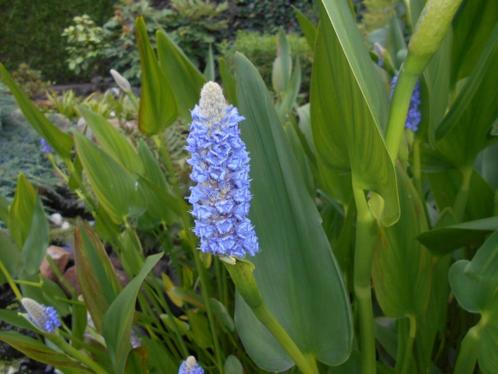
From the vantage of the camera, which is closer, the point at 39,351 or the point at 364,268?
the point at 364,268

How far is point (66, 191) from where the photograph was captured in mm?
2475

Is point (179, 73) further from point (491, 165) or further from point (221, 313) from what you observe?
point (491, 165)

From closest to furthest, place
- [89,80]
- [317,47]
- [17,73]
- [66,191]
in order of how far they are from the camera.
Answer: [317,47], [66,191], [17,73], [89,80]

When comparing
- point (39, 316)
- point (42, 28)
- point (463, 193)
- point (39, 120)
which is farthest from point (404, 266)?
point (42, 28)

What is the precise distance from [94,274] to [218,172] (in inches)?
17.4

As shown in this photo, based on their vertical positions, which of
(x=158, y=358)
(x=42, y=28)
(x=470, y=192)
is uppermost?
(x=470, y=192)

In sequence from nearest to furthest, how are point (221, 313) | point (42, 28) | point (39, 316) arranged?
point (39, 316)
point (221, 313)
point (42, 28)

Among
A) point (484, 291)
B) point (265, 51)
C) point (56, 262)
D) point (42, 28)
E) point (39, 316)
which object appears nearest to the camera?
point (484, 291)

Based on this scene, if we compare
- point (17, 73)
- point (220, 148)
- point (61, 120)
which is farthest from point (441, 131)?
point (17, 73)

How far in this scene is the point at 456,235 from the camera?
0.67 meters

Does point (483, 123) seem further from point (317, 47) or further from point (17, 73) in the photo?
point (17, 73)

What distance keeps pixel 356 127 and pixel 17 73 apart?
477cm

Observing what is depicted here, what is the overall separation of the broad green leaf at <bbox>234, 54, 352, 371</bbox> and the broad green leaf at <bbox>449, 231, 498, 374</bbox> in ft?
0.40

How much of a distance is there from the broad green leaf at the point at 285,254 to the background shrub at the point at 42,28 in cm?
602
